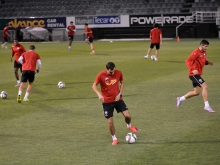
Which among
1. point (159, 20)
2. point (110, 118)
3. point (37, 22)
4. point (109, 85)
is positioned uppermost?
point (109, 85)

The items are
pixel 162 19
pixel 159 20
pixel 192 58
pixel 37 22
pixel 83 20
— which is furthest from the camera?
pixel 37 22

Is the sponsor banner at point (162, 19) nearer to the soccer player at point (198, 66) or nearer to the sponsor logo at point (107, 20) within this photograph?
the sponsor logo at point (107, 20)

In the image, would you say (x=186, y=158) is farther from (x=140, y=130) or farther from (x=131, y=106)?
(x=131, y=106)

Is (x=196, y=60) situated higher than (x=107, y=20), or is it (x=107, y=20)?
(x=196, y=60)

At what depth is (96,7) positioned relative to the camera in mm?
58375

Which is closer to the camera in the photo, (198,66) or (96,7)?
(198,66)

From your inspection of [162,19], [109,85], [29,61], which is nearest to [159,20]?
[162,19]

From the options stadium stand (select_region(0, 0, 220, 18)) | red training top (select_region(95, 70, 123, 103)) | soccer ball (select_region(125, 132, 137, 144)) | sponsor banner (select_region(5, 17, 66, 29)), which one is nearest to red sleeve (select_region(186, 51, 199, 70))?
red training top (select_region(95, 70, 123, 103))

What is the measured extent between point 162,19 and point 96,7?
8.45 metres

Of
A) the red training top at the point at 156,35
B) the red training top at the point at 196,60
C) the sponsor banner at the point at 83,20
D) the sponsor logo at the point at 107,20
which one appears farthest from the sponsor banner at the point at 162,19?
→ the red training top at the point at 196,60

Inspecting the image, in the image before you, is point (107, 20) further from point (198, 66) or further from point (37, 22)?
point (198, 66)

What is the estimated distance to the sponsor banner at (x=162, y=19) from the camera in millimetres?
52500

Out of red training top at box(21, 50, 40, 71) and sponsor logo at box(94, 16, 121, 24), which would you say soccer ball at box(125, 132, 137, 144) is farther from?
sponsor logo at box(94, 16, 121, 24)

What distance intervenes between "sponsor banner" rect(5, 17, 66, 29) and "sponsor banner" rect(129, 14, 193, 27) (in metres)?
7.32
